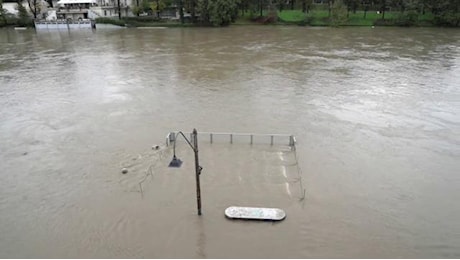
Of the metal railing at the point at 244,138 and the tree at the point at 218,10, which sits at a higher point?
the tree at the point at 218,10

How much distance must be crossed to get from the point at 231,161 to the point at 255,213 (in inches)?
110

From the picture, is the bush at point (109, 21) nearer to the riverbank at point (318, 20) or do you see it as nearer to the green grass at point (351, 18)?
the riverbank at point (318, 20)

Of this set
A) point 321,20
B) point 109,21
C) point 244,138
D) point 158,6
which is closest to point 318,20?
point 321,20

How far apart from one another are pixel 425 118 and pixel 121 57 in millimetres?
20478

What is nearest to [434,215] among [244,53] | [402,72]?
[402,72]

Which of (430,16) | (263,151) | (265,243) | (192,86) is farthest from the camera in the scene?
(430,16)

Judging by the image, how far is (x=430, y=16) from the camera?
4484cm

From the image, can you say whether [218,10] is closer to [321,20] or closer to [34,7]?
[321,20]

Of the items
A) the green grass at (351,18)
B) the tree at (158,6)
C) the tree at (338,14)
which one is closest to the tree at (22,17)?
the tree at (158,6)

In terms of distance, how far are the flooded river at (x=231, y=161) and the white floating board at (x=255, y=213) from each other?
0.16m

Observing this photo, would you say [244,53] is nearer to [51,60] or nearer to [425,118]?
[51,60]

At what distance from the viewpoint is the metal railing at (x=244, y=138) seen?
12328 mm

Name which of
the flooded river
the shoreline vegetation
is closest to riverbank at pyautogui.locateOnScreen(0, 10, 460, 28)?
the shoreline vegetation

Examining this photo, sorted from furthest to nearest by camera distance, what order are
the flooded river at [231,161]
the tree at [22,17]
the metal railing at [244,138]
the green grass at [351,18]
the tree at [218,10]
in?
the tree at [22,17] → the green grass at [351,18] → the tree at [218,10] → the metal railing at [244,138] → the flooded river at [231,161]
